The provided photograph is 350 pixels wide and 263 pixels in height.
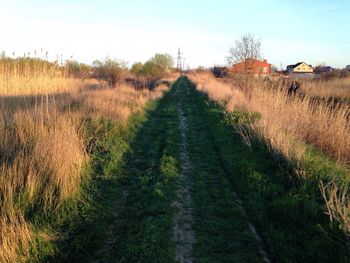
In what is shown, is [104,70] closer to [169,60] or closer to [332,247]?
[332,247]

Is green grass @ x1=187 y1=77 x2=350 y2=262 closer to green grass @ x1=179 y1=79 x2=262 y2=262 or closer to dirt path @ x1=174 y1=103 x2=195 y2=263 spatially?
green grass @ x1=179 y1=79 x2=262 y2=262

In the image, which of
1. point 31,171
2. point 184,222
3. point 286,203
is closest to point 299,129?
point 286,203

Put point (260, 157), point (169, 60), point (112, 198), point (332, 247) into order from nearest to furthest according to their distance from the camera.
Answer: point (332, 247) < point (112, 198) < point (260, 157) < point (169, 60)

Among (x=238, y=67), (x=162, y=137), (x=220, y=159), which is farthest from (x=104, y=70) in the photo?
(x=220, y=159)

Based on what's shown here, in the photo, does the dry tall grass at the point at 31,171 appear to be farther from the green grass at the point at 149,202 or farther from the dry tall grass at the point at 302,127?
the dry tall grass at the point at 302,127

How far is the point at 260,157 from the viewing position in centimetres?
820

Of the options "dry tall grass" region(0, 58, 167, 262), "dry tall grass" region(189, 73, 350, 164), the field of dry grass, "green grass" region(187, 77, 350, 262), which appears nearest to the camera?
"dry tall grass" region(0, 58, 167, 262)

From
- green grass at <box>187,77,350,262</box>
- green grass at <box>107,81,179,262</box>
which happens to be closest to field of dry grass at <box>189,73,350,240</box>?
green grass at <box>187,77,350,262</box>

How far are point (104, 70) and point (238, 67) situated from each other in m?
11.4

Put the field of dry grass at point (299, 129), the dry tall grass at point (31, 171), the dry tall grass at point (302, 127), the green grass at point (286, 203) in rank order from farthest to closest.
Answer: the dry tall grass at point (302, 127) < the field of dry grass at point (299, 129) < the green grass at point (286, 203) < the dry tall grass at point (31, 171)

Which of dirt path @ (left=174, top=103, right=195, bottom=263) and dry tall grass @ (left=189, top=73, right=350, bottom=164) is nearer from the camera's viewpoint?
dirt path @ (left=174, top=103, right=195, bottom=263)

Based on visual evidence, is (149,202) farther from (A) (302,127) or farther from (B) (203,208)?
(A) (302,127)

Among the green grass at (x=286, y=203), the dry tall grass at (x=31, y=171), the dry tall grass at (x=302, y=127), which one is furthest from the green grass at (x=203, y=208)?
the dry tall grass at (x=302, y=127)

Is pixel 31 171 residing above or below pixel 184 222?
above
